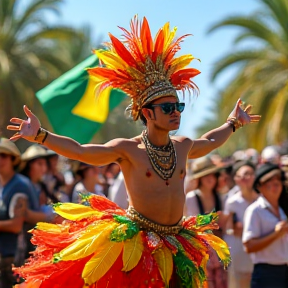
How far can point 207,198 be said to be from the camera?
332 inches

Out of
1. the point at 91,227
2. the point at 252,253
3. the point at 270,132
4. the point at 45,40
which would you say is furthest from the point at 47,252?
the point at 45,40

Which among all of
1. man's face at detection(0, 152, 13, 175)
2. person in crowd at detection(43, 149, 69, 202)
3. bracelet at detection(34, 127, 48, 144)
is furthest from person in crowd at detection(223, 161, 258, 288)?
bracelet at detection(34, 127, 48, 144)

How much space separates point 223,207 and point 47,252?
13.4ft

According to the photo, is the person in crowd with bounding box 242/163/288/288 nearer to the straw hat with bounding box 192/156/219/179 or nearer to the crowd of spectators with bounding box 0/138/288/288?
the crowd of spectators with bounding box 0/138/288/288

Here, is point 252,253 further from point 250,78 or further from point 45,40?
point 45,40

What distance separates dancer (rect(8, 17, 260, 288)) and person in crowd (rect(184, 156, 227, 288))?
2.63m

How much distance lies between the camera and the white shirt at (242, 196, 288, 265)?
6758mm

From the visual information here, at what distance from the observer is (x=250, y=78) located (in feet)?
60.8

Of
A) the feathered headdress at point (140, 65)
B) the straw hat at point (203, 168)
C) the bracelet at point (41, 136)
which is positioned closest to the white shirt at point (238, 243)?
the straw hat at point (203, 168)

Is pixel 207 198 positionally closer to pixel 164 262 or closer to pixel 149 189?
pixel 149 189

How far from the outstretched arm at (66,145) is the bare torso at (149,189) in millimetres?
94

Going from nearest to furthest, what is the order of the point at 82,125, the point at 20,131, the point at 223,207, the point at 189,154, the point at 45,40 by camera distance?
the point at 20,131 < the point at 189,154 < the point at 223,207 < the point at 82,125 < the point at 45,40

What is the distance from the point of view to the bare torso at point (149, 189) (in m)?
4.93

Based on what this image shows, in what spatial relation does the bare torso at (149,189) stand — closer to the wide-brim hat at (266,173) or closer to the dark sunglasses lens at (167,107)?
the dark sunglasses lens at (167,107)
